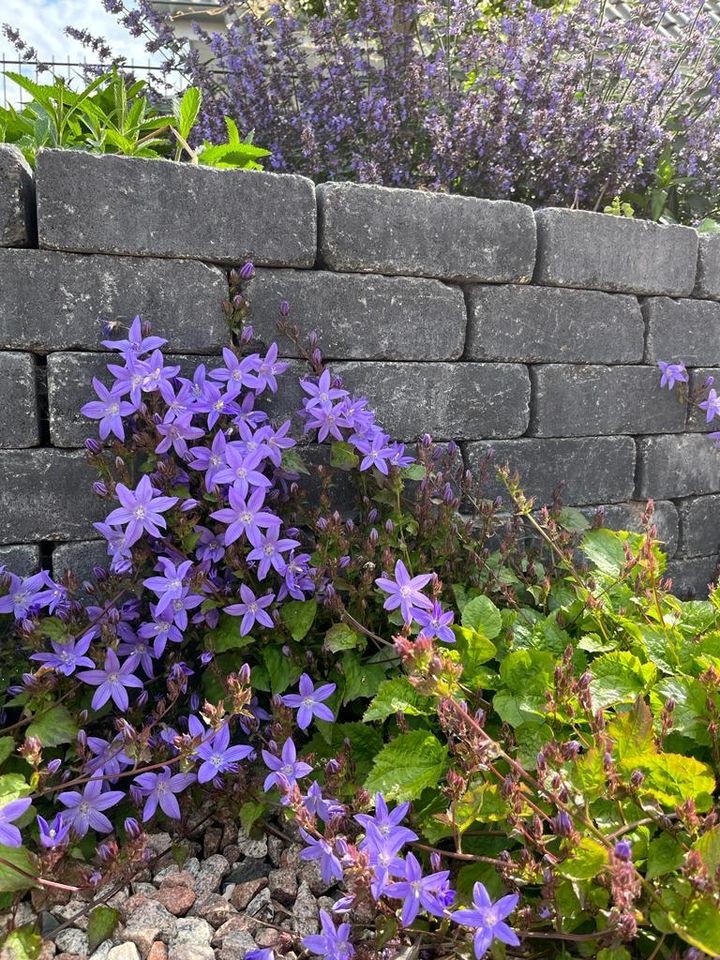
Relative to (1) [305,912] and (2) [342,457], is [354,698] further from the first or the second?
(2) [342,457]

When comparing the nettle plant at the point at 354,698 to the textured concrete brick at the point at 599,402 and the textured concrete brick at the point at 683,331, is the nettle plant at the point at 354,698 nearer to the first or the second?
the textured concrete brick at the point at 599,402

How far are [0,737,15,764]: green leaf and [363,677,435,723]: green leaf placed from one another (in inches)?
34.3

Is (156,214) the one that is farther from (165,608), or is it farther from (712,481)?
(712,481)

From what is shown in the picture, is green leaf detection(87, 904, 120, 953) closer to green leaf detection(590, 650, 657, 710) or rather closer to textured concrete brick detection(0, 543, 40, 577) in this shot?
textured concrete brick detection(0, 543, 40, 577)

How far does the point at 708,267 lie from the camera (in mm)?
3527

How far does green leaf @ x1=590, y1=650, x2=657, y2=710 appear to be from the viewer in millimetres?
1852

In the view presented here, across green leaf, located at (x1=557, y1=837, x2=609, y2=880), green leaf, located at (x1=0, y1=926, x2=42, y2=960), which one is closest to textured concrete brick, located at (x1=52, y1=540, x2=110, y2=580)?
green leaf, located at (x1=0, y1=926, x2=42, y2=960)

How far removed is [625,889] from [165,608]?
1.29 m

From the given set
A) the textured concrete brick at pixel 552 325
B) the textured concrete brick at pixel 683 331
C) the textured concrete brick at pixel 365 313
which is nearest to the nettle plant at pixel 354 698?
the textured concrete brick at pixel 365 313

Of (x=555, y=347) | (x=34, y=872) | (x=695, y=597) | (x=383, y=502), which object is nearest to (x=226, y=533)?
(x=383, y=502)

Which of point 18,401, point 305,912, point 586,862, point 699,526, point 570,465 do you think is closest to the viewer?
point 586,862

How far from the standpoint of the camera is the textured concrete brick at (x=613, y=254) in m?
3.08

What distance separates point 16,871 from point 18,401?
126cm

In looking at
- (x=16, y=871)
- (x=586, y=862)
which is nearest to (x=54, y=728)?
(x=16, y=871)
